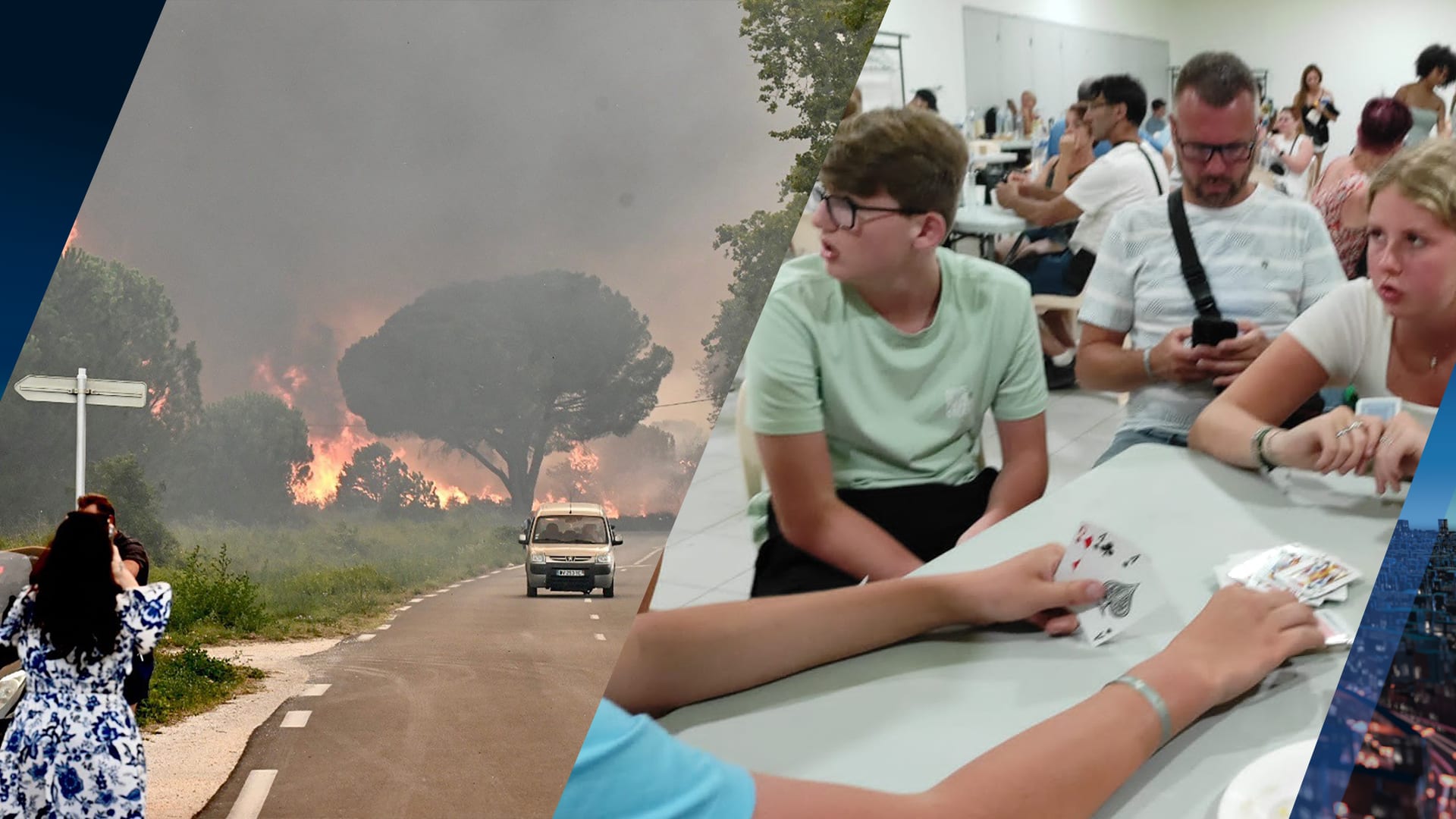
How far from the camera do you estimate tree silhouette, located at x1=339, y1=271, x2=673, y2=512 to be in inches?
225

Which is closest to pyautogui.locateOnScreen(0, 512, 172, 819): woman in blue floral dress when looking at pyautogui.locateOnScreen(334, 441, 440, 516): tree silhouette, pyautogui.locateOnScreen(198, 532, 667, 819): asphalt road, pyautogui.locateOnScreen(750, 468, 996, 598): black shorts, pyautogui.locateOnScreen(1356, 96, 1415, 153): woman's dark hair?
pyautogui.locateOnScreen(198, 532, 667, 819): asphalt road

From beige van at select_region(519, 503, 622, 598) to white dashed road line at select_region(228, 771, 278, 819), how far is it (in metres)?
1.60

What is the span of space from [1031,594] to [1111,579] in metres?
0.04

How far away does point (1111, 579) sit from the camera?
486mm

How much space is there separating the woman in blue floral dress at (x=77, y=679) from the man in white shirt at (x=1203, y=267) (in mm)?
2334

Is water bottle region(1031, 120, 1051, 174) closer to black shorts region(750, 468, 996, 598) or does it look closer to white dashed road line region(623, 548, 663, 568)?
black shorts region(750, 468, 996, 598)

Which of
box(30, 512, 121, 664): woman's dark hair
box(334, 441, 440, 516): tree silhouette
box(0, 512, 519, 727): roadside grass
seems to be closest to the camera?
box(30, 512, 121, 664): woman's dark hair

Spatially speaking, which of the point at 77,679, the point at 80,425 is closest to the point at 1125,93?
the point at 77,679

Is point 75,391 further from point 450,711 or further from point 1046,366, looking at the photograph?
point 1046,366

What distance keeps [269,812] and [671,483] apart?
2.56m

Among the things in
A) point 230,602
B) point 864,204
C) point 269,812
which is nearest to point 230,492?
point 230,602

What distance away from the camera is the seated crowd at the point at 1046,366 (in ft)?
1.55

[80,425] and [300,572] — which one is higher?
[80,425]

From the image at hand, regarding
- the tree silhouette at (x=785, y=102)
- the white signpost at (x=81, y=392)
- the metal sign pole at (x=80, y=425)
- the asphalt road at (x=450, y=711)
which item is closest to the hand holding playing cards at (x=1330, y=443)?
the tree silhouette at (x=785, y=102)
